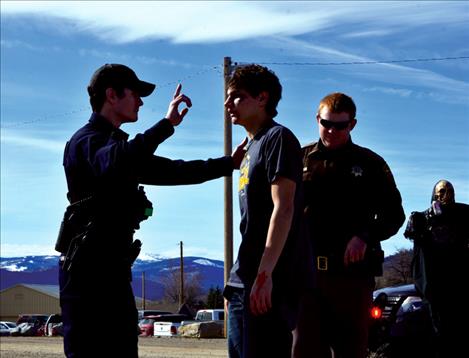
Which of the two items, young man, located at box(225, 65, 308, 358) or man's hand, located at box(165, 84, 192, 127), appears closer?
young man, located at box(225, 65, 308, 358)

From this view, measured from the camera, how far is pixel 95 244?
443 cm

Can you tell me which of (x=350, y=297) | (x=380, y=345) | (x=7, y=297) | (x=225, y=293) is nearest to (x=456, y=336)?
(x=380, y=345)

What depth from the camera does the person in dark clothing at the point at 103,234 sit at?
4406mm

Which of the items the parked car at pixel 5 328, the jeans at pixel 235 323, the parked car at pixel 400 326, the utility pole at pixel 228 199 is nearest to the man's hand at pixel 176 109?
the jeans at pixel 235 323

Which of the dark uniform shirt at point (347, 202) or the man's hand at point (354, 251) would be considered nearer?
the man's hand at point (354, 251)

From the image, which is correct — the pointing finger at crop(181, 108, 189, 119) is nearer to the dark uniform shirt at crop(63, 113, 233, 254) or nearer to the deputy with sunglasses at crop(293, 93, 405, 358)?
the dark uniform shirt at crop(63, 113, 233, 254)

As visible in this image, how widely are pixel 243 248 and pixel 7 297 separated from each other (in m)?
128

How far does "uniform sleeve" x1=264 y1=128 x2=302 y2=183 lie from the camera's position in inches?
166

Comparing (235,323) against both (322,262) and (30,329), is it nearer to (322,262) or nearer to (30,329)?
(322,262)

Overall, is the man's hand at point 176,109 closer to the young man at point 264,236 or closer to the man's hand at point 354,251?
the young man at point 264,236

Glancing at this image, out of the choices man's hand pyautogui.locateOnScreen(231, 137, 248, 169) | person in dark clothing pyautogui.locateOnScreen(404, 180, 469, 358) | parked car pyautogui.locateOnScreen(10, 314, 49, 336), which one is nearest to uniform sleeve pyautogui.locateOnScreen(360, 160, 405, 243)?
man's hand pyautogui.locateOnScreen(231, 137, 248, 169)

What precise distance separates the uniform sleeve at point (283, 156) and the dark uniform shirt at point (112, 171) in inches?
21.3

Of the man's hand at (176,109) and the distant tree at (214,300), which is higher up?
the distant tree at (214,300)

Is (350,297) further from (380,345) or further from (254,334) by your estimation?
(380,345)
